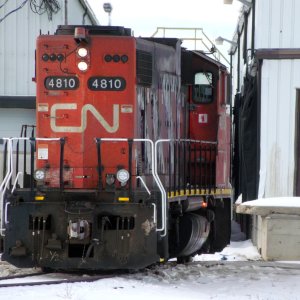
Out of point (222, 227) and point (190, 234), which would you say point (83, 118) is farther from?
point (222, 227)

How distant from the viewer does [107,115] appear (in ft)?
34.2

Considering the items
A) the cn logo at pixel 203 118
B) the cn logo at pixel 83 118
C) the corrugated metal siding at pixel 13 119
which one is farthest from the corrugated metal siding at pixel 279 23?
the corrugated metal siding at pixel 13 119

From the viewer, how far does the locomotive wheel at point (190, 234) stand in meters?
11.7

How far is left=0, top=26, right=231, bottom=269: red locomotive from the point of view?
973 cm

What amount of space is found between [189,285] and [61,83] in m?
3.34

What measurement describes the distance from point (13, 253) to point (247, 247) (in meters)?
8.80

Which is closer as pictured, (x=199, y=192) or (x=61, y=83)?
(x=61, y=83)

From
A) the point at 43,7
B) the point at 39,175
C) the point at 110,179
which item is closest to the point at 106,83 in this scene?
the point at 110,179

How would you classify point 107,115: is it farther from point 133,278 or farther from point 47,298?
point 47,298

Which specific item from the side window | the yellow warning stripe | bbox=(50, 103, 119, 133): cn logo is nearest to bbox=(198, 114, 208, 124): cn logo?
the side window

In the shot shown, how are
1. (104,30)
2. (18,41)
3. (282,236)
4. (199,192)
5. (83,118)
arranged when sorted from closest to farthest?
(83,118) → (104,30) → (199,192) → (282,236) → (18,41)

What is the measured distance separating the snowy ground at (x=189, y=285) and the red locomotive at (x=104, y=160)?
15.5 inches

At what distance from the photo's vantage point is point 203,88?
12.8 m

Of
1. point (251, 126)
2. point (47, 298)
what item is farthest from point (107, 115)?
point (251, 126)
